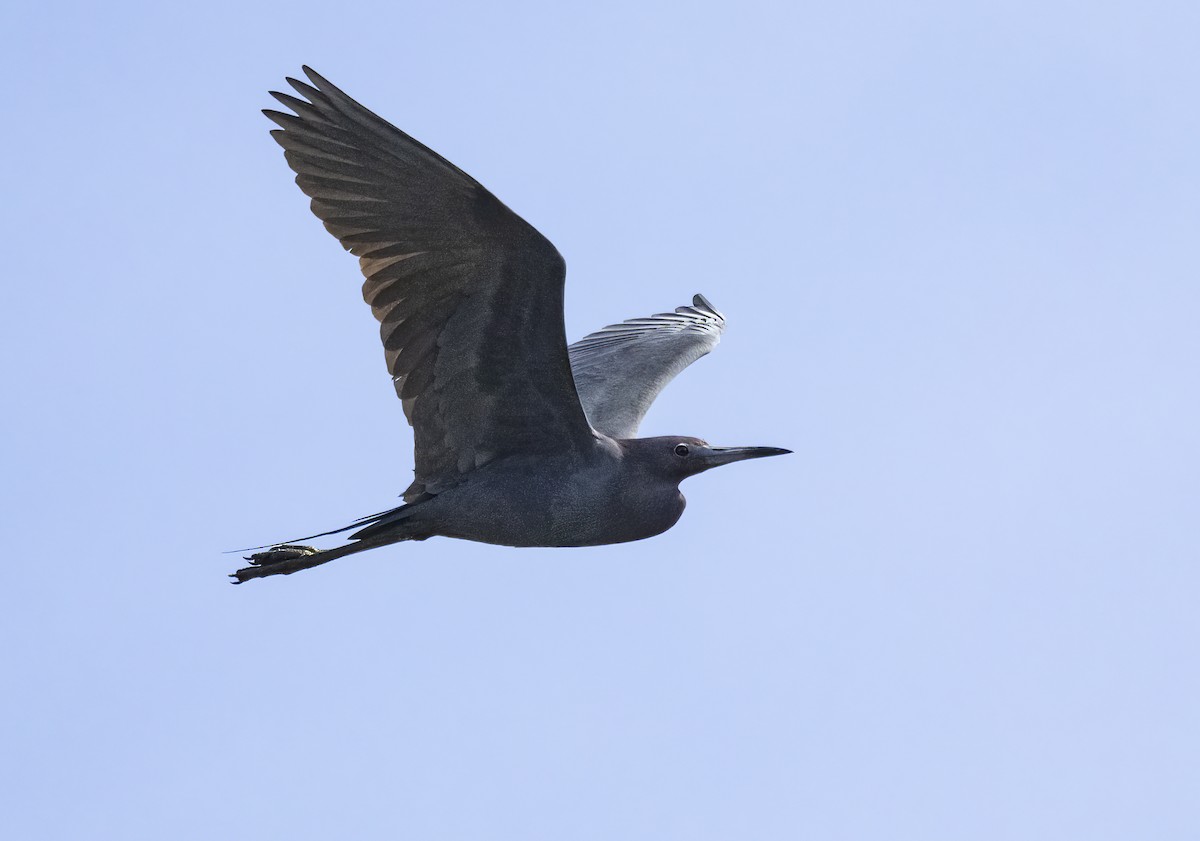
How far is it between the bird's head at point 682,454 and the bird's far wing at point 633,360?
121 centimetres

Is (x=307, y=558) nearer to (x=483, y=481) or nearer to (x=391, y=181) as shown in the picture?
(x=483, y=481)

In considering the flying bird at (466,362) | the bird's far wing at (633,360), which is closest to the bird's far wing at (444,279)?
the flying bird at (466,362)

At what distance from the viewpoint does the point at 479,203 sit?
34.7 ft

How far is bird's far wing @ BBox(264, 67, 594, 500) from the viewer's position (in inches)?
419

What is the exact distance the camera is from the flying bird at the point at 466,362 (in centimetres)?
1070

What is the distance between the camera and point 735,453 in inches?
482

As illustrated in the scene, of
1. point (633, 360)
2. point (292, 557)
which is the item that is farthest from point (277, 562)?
point (633, 360)

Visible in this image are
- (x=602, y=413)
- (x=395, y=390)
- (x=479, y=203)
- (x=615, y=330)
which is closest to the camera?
(x=479, y=203)

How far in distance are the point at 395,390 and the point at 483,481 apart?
812 millimetres

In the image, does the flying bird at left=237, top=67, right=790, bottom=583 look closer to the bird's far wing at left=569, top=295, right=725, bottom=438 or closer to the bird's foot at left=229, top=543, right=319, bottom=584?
the bird's foot at left=229, top=543, right=319, bottom=584

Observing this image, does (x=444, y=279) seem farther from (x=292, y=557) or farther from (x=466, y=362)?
(x=292, y=557)

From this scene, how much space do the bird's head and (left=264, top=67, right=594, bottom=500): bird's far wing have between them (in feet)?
1.66

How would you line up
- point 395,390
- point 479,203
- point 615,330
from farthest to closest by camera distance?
1. point 615,330
2. point 395,390
3. point 479,203

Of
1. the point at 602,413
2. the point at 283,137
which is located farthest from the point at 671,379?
the point at 283,137
